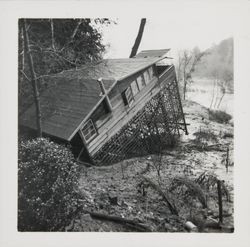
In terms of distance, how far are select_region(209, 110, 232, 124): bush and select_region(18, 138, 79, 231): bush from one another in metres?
2.65

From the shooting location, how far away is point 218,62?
18.8 ft

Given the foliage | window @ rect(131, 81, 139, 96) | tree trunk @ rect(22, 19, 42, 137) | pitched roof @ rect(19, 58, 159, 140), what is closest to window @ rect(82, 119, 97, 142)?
pitched roof @ rect(19, 58, 159, 140)

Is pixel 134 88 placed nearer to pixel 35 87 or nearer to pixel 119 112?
pixel 119 112

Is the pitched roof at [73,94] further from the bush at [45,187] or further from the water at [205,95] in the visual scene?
the water at [205,95]

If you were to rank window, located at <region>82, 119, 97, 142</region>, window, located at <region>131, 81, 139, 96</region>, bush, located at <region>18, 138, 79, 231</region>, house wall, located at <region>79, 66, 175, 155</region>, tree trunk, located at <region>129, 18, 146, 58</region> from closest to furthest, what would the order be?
1. bush, located at <region>18, 138, 79, 231</region>
2. tree trunk, located at <region>129, 18, 146, 58</region>
3. window, located at <region>82, 119, 97, 142</region>
4. house wall, located at <region>79, 66, 175, 155</region>
5. window, located at <region>131, 81, 139, 96</region>

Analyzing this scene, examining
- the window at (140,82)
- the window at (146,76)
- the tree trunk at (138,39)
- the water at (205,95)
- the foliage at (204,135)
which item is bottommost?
the foliage at (204,135)

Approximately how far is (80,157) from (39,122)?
0.96 metres

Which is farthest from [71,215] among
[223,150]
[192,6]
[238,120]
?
[192,6]

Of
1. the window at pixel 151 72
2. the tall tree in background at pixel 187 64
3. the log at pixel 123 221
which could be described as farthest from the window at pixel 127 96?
the log at pixel 123 221

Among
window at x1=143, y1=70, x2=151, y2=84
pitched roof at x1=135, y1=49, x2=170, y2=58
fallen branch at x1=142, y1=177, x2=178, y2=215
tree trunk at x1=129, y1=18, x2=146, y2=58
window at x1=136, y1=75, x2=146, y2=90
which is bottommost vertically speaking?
fallen branch at x1=142, y1=177, x2=178, y2=215

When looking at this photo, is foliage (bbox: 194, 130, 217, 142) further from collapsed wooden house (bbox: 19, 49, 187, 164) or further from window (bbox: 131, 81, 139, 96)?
window (bbox: 131, 81, 139, 96)

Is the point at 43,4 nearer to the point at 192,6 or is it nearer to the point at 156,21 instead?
the point at 156,21

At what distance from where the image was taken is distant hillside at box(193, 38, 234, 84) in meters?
5.46

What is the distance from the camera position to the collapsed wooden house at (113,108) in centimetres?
597
